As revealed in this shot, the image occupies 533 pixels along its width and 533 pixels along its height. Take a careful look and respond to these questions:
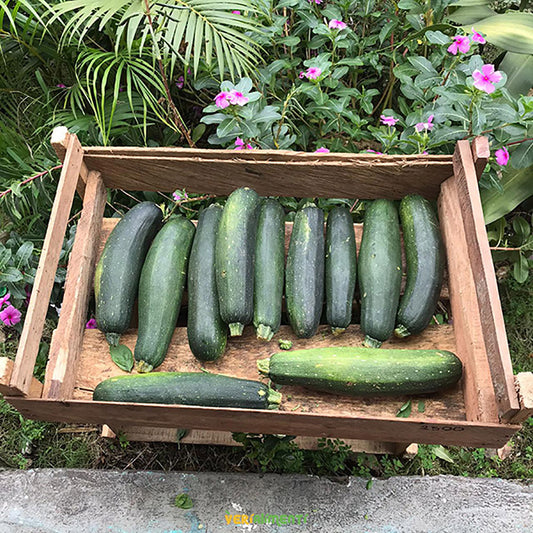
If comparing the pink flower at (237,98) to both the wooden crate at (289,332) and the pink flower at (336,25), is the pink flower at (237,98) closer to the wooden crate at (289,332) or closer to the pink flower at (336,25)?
the wooden crate at (289,332)

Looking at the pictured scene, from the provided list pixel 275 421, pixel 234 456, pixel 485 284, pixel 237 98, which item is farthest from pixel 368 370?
pixel 237 98

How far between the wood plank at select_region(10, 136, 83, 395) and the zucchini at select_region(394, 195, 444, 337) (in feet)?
3.58

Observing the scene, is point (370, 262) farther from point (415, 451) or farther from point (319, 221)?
point (415, 451)

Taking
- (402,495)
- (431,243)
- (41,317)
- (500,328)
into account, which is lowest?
(402,495)

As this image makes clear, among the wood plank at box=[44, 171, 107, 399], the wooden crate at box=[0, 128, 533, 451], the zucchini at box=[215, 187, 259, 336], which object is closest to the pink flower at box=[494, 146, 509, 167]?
the wooden crate at box=[0, 128, 533, 451]

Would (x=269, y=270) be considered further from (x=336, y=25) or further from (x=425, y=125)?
(x=336, y=25)

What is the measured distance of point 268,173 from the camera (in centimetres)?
191

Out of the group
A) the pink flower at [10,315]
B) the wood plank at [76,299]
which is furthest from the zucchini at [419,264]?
the pink flower at [10,315]

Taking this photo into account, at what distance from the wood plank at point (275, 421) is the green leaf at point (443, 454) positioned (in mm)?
812

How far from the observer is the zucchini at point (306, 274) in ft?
5.62

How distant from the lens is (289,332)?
181 cm

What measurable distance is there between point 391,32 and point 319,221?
1.20 meters

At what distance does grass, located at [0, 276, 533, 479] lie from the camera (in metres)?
2.10

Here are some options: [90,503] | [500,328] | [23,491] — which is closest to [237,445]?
[90,503]
